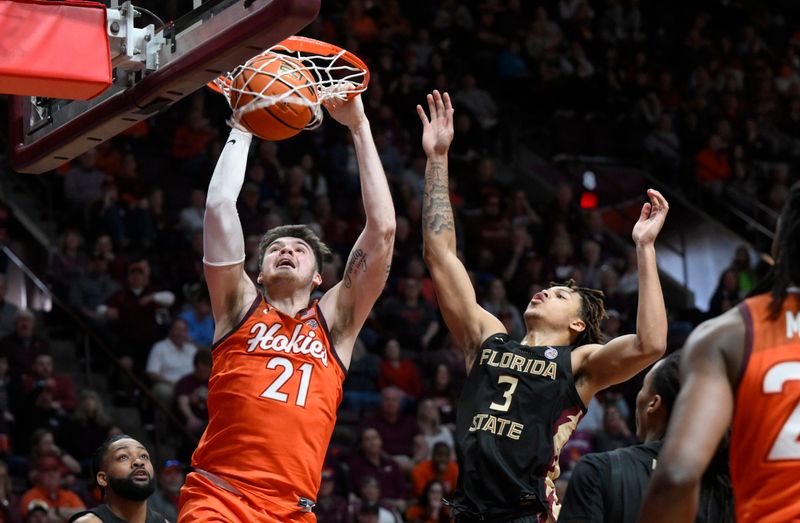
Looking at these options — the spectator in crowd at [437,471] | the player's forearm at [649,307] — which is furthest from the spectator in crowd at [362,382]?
the player's forearm at [649,307]

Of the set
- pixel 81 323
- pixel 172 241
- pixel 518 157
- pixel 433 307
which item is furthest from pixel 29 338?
pixel 518 157

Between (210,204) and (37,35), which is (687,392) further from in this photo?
(37,35)

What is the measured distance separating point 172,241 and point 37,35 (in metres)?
7.12

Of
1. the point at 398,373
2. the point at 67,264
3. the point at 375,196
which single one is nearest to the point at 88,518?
the point at 375,196

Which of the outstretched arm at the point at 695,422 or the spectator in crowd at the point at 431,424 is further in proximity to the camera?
the spectator in crowd at the point at 431,424

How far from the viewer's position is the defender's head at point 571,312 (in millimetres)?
5703

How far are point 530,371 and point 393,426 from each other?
6094 mm

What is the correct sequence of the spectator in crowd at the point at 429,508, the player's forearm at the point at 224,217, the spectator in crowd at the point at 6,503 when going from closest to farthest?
the player's forearm at the point at 224,217, the spectator in crowd at the point at 6,503, the spectator in crowd at the point at 429,508

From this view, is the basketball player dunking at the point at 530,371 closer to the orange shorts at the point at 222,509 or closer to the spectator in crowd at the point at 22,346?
the orange shorts at the point at 222,509

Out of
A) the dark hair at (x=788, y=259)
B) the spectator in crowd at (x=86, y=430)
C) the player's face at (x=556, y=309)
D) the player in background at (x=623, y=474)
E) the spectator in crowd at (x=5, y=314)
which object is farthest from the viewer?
the spectator in crowd at (x=5, y=314)

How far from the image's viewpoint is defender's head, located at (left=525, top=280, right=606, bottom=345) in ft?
18.7

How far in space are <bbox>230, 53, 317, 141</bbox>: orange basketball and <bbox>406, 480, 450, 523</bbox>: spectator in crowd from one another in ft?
19.0

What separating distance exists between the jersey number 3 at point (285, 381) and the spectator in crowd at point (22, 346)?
19.0 ft

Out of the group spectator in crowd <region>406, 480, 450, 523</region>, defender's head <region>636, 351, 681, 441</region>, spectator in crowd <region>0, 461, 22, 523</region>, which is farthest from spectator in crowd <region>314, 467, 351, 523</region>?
defender's head <region>636, 351, 681, 441</region>
